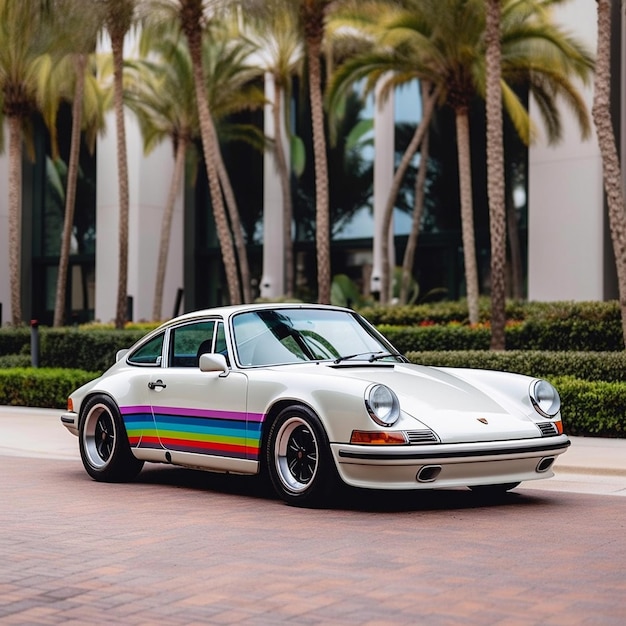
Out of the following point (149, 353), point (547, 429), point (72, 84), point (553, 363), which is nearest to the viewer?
point (547, 429)

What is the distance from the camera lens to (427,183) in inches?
Answer: 1183

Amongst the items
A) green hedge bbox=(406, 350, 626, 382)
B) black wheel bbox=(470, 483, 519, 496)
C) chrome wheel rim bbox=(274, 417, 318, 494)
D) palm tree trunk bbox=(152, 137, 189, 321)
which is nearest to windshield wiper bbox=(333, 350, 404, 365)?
chrome wheel rim bbox=(274, 417, 318, 494)

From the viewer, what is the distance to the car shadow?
8.24 m

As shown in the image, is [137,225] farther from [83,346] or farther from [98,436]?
[98,436]

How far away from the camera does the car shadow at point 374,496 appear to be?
8242 mm

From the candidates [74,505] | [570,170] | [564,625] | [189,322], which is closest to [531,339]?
[570,170]

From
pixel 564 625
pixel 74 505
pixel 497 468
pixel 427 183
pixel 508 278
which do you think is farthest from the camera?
pixel 427 183

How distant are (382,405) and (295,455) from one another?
835mm

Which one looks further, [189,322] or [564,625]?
[189,322]

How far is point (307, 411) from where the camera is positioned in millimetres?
8031

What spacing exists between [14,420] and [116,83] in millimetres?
10241

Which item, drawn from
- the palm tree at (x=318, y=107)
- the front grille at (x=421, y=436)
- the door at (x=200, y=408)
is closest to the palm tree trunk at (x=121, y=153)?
the palm tree at (x=318, y=107)

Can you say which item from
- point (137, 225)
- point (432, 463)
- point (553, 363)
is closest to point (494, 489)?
point (432, 463)

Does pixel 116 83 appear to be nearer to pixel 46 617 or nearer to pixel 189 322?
pixel 189 322
